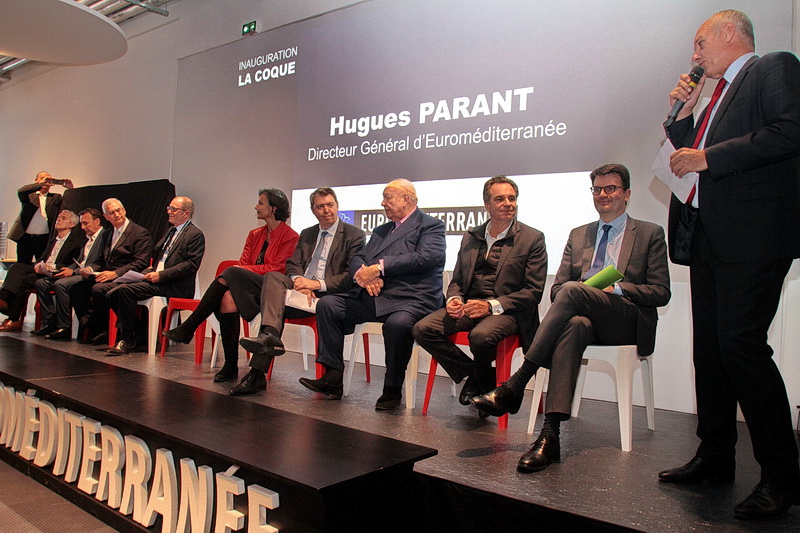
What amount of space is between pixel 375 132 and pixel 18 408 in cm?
305

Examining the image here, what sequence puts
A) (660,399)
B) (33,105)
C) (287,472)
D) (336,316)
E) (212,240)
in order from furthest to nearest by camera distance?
(33,105) → (212,240) → (660,399) → (336,316) → (287,472)

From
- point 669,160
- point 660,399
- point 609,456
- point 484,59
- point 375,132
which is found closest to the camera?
point 669,160

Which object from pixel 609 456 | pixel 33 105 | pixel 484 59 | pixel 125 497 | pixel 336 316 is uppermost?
pixel 33 105

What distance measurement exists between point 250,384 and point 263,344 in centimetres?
28

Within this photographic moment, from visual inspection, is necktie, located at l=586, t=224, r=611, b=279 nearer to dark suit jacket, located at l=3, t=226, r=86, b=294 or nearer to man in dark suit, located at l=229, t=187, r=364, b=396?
man in dark suit, located at l=229, t=187, r=364, b=396

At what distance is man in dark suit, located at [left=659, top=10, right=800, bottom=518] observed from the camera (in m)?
1.64

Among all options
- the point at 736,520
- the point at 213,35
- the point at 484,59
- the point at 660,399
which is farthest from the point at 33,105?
the point at 736,520

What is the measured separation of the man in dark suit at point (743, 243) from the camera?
1640 mm

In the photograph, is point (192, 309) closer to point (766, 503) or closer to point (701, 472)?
point (701, 472)

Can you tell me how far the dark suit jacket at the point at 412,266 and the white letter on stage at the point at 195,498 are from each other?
4.88ft

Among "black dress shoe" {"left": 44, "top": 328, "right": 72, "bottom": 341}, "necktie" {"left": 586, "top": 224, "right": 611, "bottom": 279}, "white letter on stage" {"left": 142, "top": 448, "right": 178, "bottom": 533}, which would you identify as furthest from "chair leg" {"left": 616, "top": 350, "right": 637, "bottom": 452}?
"black dress shoe" {"left": 44, "top": 328, "right": 72, "bottom": 341}

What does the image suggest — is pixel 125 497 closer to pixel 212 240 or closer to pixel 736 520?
pixel 736 520

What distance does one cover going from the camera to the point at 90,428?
2.28m

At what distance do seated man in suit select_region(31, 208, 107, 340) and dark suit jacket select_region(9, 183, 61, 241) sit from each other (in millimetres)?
1201
